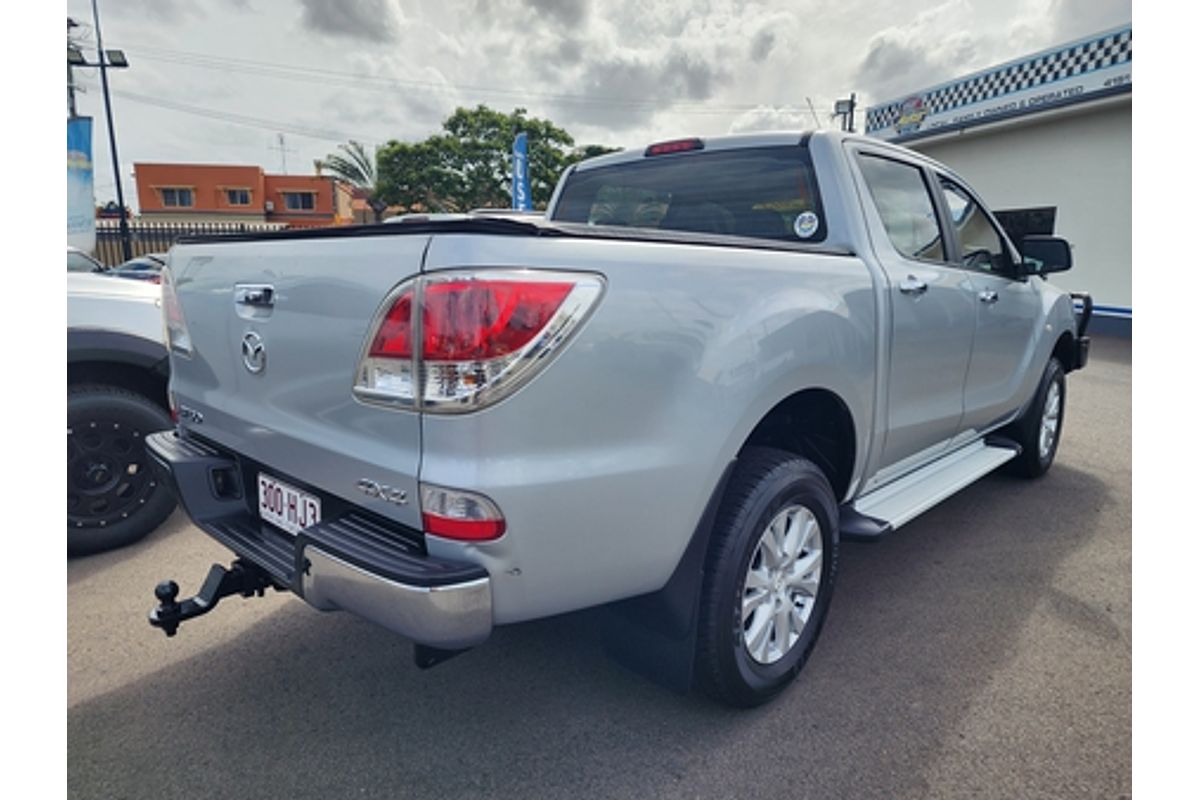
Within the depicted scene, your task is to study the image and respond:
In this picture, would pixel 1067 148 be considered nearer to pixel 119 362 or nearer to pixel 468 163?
pixel 119 362

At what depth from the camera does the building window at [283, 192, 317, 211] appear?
42938 millimetres

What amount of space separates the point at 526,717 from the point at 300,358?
1.32 metres

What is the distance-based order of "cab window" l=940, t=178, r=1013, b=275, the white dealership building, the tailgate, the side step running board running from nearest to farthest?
the tailgate, the side step running board, "cab window" l=940, t=178, r=1013, b=275, the white dealership building

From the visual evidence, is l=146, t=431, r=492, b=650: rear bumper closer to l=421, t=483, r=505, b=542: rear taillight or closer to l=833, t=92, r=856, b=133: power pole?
l=421, t=483, r=505, b=542: rear taillight

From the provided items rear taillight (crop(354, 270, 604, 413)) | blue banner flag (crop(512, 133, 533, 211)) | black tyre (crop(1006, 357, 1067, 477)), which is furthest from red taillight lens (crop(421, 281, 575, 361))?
blue banner flag (crop(512, 133, 533, 211))

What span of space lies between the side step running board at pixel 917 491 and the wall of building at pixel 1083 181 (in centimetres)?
1112

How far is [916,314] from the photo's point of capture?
2.76m

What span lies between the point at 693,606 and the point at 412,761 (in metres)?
0.94

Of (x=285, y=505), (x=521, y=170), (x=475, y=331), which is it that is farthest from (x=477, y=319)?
(x=521, y=170)

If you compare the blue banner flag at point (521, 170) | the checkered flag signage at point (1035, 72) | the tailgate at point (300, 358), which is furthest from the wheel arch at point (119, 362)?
the checkered flag signage at point (1035, 72)

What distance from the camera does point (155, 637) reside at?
2.67 metres

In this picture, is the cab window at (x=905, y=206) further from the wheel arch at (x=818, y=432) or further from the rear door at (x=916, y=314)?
the wheel arch at (x=818, y=432)

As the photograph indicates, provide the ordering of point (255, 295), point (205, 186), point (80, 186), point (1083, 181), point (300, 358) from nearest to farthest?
point (300, 358) → point (255, 295) → point (80, 186) → point (1083, 181) → point (205, 186)

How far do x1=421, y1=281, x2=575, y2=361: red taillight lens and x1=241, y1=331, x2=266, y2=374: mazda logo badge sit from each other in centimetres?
71
